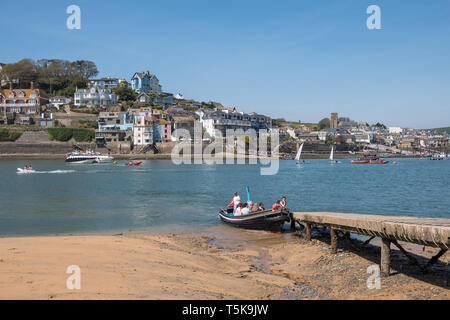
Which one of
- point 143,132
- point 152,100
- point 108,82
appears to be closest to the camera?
point 143,132

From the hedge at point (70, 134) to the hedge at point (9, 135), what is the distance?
7406 mm

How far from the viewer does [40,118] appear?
108 metres

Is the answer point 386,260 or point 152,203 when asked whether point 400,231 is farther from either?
point 152,203

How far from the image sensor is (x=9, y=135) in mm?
97312

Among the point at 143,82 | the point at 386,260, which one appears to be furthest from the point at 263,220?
the point at 143,82

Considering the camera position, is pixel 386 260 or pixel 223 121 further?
pixel 223 121

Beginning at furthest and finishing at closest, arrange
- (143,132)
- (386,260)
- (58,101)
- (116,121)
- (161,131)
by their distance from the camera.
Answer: (58,101), (116,121), (161,131), (143,132), (386,260)

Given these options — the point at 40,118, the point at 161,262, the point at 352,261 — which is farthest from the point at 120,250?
the point at 40,118

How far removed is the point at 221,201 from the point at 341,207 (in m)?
9.09

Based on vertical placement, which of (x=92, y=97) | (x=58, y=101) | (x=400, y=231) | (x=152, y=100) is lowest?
(x=400, y=231)

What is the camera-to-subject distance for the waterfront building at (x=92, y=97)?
397 ft

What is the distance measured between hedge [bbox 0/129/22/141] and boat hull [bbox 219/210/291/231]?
93.6 m

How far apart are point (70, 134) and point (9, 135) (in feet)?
46.5
